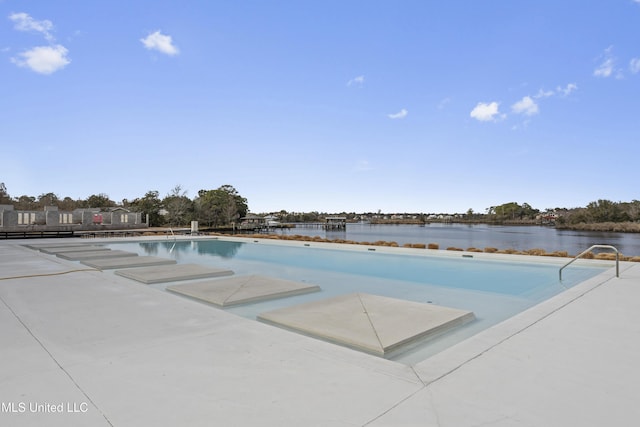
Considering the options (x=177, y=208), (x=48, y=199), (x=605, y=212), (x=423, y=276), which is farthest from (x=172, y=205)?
(x=605, y=212)

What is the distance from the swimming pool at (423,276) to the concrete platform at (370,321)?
125 mm

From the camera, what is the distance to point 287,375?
234 cm

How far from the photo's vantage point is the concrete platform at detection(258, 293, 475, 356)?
10.3 feet

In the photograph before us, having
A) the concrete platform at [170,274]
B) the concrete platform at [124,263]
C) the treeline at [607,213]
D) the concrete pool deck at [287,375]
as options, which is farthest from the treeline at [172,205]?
the treeline at [607,213]

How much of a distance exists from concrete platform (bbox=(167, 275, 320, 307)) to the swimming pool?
0.48 feet

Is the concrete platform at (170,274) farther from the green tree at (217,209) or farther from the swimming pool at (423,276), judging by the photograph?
the green tree at (217,209)

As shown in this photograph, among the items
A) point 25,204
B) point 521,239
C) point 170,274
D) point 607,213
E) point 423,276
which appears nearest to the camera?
point 170,274

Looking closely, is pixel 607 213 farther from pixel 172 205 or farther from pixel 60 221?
pixel 60 221

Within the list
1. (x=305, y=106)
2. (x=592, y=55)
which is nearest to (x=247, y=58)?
(x=305, y=106)

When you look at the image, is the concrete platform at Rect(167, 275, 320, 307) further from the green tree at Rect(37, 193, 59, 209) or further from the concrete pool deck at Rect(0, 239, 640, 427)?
the green tree at Rect(37, 193, 59, 209)

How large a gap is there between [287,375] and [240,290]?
3091 millimetres

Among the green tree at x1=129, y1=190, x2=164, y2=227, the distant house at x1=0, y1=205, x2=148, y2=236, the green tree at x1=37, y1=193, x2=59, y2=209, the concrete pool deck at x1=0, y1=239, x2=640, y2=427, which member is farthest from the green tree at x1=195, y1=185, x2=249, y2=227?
the concrete pool deck at x1=0, y1=239, x2=640, y2=427

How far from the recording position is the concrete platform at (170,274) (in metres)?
6.22

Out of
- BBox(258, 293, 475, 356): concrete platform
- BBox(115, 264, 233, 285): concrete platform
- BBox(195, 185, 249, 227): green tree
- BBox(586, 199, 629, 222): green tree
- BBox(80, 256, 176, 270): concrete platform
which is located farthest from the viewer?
BBox(586, 199, 629, 222): green tree
